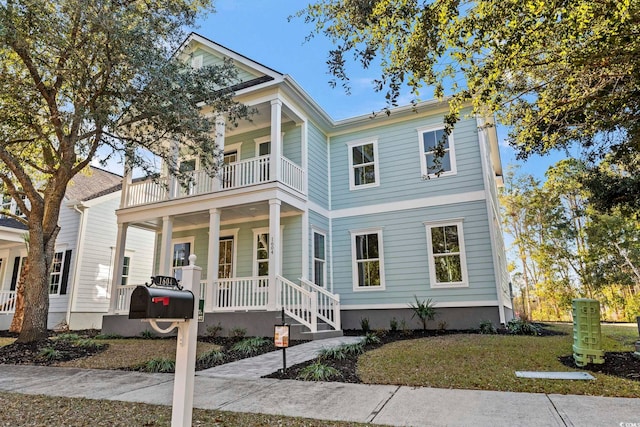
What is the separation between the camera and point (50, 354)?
7.58m

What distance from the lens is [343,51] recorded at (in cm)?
518

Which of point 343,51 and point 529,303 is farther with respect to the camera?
point 529,303

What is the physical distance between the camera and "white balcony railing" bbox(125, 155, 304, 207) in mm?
10945

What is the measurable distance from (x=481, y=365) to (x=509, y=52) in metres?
4.21

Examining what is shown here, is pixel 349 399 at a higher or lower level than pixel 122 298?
lower

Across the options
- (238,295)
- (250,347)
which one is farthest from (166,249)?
(250,347)

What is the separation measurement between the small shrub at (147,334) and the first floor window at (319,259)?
15.7 feet

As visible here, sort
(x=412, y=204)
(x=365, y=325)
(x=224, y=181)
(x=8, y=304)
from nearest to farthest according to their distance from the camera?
(x=365, y=325), (x=224, y=181), (x=412, y=204), (x=8, y=304)

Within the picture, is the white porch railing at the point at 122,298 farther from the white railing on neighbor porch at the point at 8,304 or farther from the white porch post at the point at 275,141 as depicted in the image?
the white railing on neighbor porch at the point at 8,304

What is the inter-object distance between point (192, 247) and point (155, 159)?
13.4 ft

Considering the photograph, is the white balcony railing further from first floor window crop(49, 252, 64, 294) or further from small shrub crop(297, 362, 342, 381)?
small shrub crop(297, 362, 342, 381)

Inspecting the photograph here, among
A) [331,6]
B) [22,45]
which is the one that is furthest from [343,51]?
[22,45]

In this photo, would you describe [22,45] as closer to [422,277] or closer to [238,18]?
[238,18]

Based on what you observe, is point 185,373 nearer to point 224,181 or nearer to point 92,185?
point 224,181
